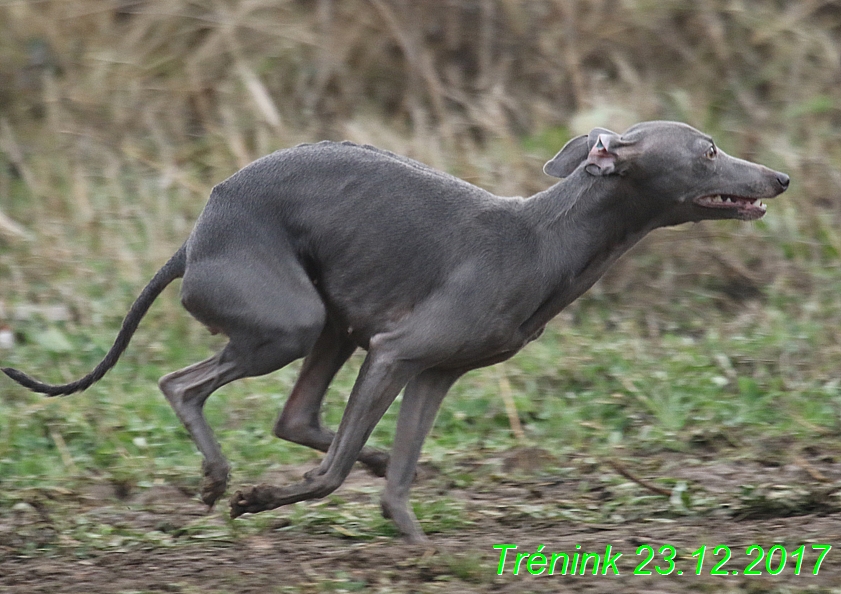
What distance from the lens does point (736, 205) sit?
5012 millimetres

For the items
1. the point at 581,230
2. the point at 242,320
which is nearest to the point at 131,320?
the point at 242,320

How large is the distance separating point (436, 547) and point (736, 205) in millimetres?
1757

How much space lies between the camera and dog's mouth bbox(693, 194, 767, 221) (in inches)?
197

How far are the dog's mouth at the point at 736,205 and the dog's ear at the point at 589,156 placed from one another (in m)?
0.40

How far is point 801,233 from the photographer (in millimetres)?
8320

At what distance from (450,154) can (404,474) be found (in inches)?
169

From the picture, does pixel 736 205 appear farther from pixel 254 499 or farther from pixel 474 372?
pixel 474 372

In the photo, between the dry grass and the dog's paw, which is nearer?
the dog's paw

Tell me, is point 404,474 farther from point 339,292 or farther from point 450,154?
point 450,154

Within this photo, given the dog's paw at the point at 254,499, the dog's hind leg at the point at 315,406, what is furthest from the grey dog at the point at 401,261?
the dog's hind leg at the point at 315,406

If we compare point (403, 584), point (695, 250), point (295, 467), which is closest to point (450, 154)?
point (695, 250)

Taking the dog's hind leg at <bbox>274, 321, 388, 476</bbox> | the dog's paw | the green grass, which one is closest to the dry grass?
the green grass

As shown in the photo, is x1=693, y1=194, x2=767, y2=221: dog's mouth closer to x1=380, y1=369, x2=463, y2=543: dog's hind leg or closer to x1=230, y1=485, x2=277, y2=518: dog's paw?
x1=380, y1=369, x2=463, y2=543: dog's hind leg

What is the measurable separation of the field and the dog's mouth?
1216 mm
